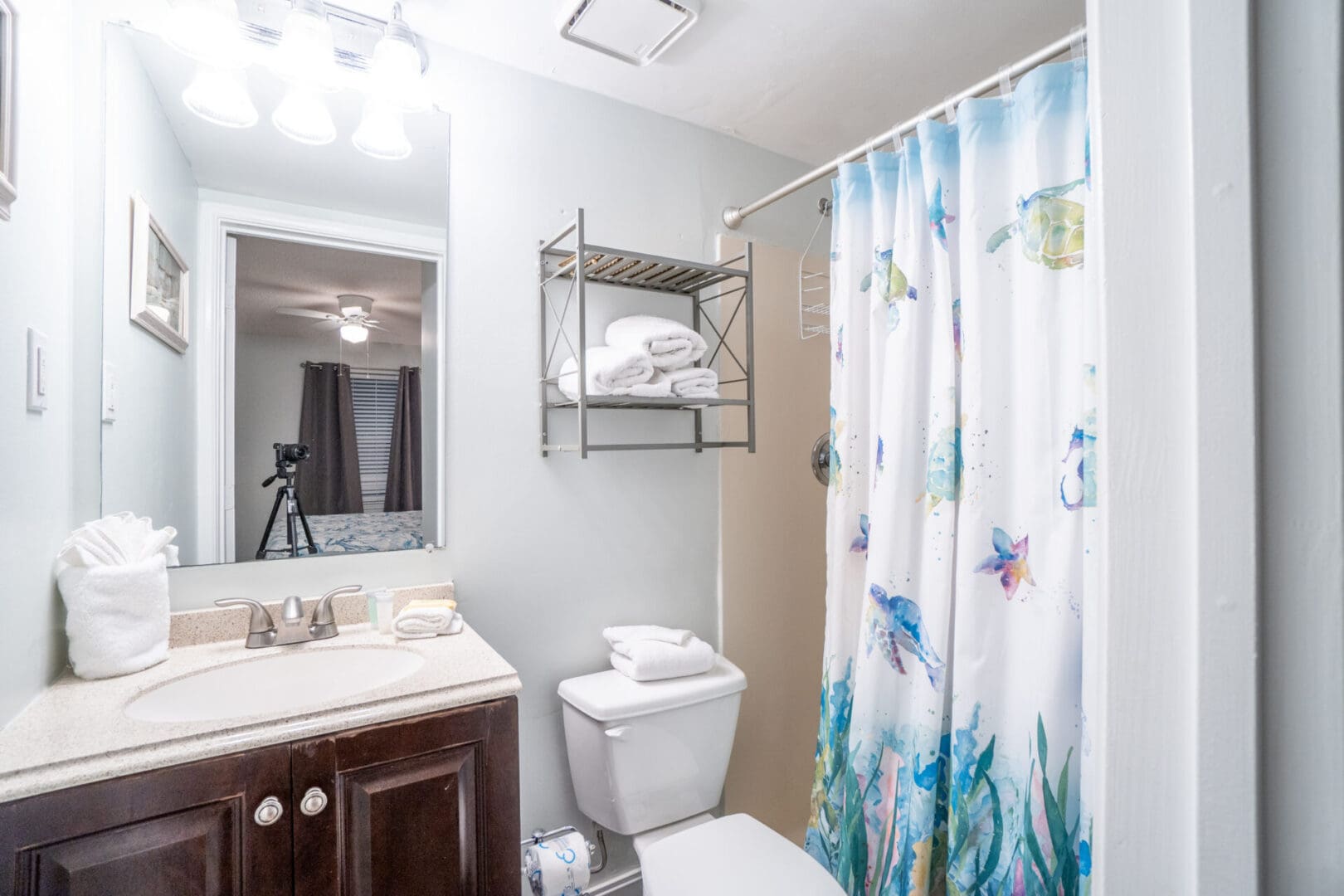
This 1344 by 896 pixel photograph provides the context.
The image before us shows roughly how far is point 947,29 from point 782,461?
4.04ft

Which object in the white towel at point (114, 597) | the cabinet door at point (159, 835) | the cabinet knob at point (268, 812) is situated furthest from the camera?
the white towel at point (114, 597)

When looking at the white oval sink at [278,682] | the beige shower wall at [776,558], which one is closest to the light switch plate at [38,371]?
the white oval sink at [278,682]

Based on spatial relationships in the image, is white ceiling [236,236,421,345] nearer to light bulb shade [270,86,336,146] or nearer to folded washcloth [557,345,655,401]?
light bulb shade [270,86,336,146]

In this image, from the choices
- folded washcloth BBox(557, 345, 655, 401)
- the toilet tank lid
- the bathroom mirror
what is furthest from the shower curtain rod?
the toilet tank lid

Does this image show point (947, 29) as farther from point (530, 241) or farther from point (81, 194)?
point (81, 194)

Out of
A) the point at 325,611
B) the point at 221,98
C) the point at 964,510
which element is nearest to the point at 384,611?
the point at 325,611

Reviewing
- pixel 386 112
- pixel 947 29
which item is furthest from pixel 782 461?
pixel 386 112

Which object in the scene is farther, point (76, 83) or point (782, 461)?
point (782, 461)

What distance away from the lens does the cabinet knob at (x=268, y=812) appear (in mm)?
919

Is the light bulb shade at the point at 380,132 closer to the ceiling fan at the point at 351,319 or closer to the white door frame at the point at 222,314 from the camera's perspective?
the white door frame at the point at 222,314

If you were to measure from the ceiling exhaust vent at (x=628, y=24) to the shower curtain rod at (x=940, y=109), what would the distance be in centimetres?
47

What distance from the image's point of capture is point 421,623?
1.34 metres

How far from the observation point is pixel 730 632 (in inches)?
77.4

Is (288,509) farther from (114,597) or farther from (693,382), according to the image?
(693,382)
